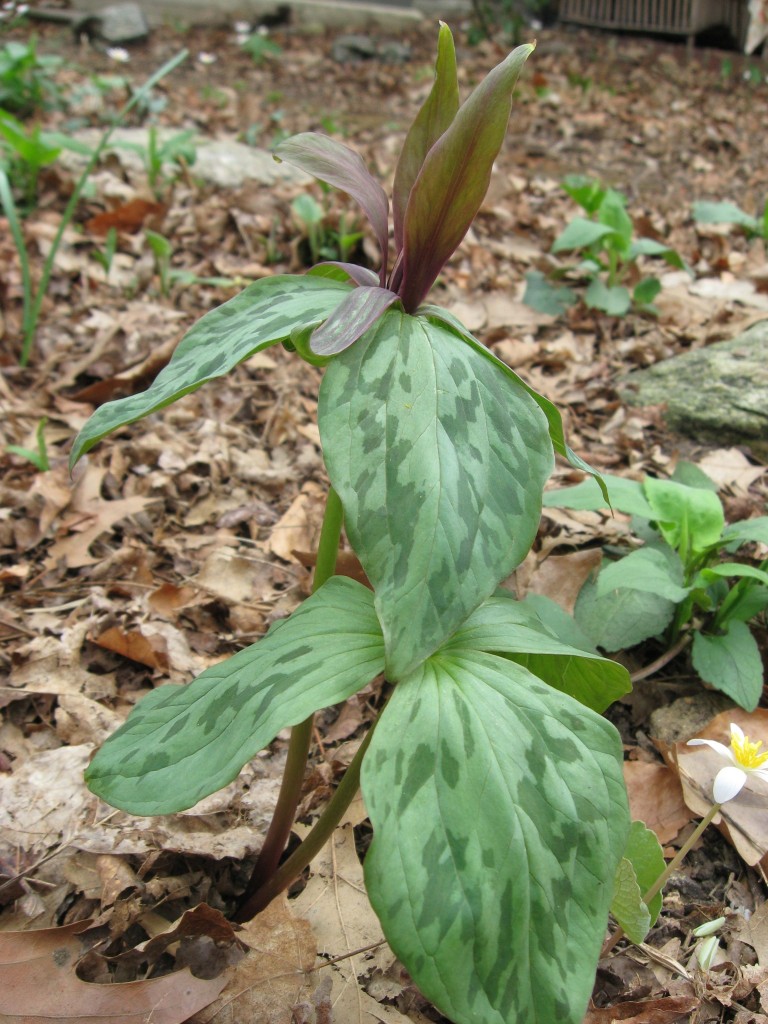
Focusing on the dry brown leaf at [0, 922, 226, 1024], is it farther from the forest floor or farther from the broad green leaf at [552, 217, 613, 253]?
the broad green leaf at [552, 217, 613, 253]

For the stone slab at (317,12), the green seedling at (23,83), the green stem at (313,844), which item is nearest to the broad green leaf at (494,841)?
the green stem at (313,844)

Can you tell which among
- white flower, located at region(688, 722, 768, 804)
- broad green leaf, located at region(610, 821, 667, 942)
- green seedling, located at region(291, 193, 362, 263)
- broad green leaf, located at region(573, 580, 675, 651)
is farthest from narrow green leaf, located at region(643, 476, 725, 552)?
green seedling, located at region(291, 193, 362, 263)

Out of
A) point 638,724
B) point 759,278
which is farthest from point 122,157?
point 638,724

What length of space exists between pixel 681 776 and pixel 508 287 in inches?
86.2

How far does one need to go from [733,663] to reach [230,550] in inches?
43.1

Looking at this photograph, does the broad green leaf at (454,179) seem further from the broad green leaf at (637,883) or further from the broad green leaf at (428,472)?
the broad green leaf at (637,883)

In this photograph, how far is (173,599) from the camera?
1742 mm

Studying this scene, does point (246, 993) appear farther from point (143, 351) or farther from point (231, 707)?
point (143, 351)

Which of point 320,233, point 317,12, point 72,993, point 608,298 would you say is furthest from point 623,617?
point 317,12

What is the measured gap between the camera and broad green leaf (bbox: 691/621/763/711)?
55.0 inches

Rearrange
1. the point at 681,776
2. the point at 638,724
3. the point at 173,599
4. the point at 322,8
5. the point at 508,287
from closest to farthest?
the point at 681,776 < the point at 638,724 < the point at 173,599 < the point at 508,287 < the point at 322,8

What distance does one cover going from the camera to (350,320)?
83cm

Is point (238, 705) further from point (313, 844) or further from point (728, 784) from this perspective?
point (728, 784)

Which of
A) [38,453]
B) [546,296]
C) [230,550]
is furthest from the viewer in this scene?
[546,296]
